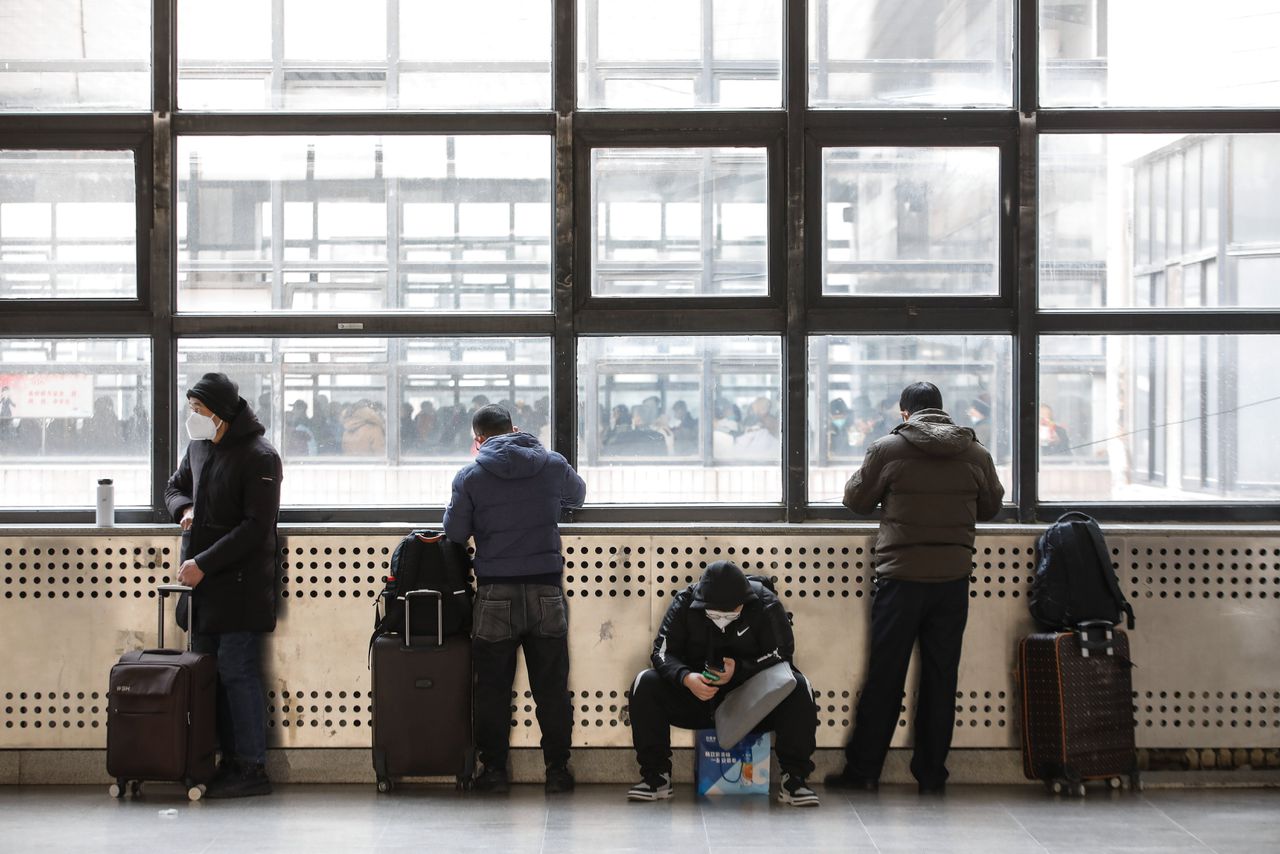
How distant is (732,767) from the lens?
4625 mm

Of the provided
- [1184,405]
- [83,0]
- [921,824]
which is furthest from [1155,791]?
[83,0]

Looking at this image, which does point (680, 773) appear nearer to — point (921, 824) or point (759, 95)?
point (921, 824)

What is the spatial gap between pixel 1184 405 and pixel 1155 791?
1566 mm

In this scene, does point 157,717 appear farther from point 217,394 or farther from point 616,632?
point 616,632

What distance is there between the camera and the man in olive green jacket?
14.9 feet

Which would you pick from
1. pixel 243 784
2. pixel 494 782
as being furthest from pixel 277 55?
pixel 494 782

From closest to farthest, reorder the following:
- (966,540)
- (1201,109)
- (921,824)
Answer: (921,824)
(966,540)
(1201,109)

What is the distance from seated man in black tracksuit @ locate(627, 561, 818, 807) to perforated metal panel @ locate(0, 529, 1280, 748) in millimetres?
324

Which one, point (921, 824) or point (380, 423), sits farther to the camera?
point (380, 423)

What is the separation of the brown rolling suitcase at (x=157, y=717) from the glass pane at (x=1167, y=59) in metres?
4.09

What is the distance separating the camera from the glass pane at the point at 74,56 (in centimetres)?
504

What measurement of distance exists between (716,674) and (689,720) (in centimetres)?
24

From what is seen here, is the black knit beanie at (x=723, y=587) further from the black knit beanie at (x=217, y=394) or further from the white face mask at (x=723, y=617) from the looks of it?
the black knit beanie at (x=217, y=394)

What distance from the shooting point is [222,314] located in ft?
16.5
